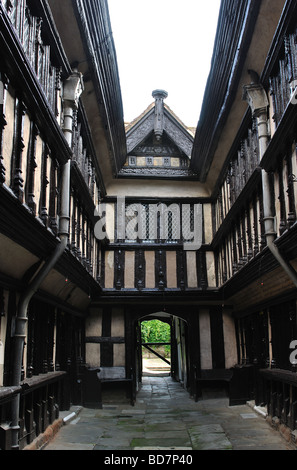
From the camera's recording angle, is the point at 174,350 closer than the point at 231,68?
No

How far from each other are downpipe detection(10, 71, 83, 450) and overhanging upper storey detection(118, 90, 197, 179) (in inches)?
199

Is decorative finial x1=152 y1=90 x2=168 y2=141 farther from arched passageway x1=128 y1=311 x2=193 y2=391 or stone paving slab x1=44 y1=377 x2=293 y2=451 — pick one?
stone paving slab x1=44 y1=377 x2=293 y2=451

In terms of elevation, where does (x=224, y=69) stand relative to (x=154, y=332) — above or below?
above

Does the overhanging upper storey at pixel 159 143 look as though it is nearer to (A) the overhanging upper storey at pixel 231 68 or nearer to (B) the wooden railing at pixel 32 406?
(A) the overhanging upper storey at pixel 231 68

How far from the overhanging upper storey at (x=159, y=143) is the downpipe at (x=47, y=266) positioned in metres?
5.06

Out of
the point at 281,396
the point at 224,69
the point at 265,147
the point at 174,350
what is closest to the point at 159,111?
the point at 224,69

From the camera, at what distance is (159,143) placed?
11508mm

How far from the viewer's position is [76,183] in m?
6.85

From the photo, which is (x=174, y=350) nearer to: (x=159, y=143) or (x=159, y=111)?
(x=159, y=143)

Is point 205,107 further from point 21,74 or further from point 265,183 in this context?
point 21,74

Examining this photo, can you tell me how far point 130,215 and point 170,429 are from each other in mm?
5462

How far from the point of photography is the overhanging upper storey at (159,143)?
11133 mm
